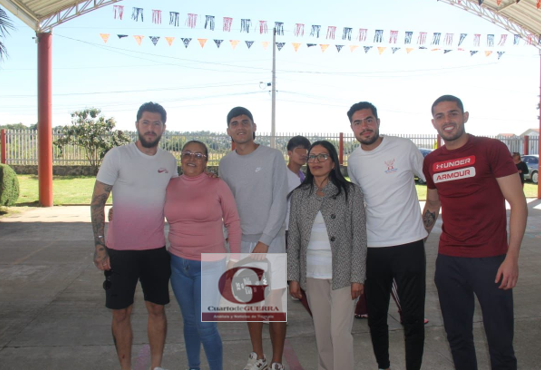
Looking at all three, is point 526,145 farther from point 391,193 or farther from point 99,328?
point 99,328

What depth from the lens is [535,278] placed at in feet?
19.8

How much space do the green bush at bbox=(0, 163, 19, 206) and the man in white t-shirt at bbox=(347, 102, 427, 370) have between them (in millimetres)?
10510

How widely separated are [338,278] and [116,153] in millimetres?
1724

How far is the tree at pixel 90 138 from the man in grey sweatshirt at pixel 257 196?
1776 centimetres

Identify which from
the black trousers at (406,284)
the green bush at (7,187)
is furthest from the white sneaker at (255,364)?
the green bush at (7,187)

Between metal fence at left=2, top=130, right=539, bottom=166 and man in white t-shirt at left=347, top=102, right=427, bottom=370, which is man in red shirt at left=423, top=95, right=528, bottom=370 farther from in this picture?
metal fence at left=2, top=130, right=539, bottom=166

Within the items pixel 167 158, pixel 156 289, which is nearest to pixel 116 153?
pixel 167 158

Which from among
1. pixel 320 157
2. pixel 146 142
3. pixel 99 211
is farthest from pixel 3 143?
pixel 320 157

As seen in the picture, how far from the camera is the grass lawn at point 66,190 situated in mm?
13836

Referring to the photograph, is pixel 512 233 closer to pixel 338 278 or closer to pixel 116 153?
pixel 338 278

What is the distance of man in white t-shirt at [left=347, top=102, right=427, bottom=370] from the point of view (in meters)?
3.16

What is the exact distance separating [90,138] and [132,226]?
1859 cm

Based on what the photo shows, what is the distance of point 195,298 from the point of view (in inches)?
128

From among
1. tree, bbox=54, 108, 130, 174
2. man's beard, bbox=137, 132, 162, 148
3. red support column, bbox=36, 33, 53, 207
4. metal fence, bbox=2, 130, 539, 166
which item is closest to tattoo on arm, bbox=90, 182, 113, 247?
man's beard, bbox=137, 132, 162, 148
